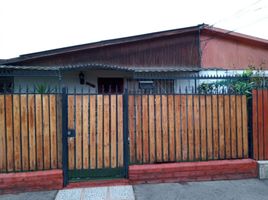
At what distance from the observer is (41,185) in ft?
14.9

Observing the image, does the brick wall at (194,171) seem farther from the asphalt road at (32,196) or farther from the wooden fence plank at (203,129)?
the asphalt road at (32,196)

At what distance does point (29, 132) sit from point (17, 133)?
215 mm

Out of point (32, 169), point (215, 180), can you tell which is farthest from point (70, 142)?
point (215, 180)

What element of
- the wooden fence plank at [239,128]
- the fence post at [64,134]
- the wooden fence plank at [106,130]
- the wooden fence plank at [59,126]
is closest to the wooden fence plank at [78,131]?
the fence post at [64,134]

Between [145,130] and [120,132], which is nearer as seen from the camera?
[120,132]

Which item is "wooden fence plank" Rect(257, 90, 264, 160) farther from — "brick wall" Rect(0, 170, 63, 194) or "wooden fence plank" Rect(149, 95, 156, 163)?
"brick wall" Rect(0, 170, 63, 194)

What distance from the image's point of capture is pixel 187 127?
5.16 meters

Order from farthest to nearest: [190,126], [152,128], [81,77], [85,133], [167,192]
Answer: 1. [81,77]
2. [190,126]
3. [152,128]
4. [85,133]
5. [167,192]

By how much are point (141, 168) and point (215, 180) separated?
154 cm

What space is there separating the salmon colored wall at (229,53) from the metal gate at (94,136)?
7195mm

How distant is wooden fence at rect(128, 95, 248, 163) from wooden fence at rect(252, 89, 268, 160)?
184 millimetres

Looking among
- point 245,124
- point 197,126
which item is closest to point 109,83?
point 197,126

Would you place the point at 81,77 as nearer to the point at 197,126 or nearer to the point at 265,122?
the point at 197,126

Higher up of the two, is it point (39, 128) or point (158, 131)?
point (39, 128)
